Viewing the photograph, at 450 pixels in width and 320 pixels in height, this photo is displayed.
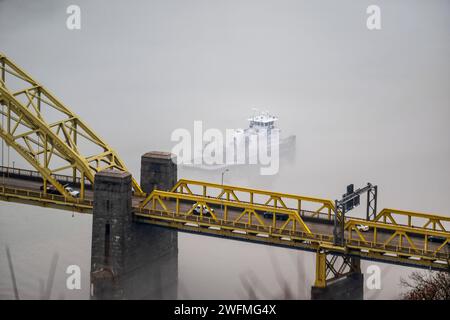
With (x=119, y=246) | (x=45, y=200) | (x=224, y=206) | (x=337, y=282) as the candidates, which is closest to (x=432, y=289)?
(x=337, y=282)

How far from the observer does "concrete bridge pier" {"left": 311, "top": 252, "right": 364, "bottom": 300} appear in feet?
300

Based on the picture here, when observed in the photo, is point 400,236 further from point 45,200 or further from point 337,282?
point 45,200

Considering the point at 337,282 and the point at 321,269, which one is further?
the point at 337,282

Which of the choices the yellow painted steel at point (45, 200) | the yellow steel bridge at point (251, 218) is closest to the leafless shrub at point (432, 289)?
the yellow steel bridge at point (251, 218)

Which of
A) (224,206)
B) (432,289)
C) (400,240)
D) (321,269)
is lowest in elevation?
(432,289)

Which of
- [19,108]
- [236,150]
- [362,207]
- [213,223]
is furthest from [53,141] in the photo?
[236,150]

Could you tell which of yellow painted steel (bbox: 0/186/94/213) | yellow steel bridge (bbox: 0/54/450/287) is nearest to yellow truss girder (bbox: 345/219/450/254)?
yellow steel bridge (bbox: 0/54/450/287)

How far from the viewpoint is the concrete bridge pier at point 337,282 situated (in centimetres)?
9131

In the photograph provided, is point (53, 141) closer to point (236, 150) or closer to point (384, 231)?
point (384, 231)

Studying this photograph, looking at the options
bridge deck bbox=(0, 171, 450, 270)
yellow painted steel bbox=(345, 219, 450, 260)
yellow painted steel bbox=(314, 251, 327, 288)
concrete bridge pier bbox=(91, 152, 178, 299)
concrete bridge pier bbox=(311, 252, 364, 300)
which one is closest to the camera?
yellow painted steel bbox=(345, 219, 450, 260)

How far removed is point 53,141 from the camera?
106 metres

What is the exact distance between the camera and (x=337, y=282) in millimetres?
93500

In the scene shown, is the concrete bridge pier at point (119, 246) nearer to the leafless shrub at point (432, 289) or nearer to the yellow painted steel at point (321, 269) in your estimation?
the yellow painted steel at point (321, 269)

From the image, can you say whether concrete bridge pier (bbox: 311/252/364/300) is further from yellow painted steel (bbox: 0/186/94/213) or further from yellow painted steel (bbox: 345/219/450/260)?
yellow painted steel (bbox: 0/186/94/213)
